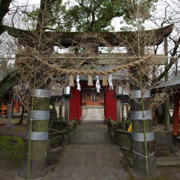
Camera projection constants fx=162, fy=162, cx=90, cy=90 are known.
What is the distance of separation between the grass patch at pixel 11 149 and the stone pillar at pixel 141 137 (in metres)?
3.93

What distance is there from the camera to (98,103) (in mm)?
32656

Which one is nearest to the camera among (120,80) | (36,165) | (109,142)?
(36,165)

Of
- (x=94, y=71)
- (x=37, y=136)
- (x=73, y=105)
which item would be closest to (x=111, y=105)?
(x=73, y=105)

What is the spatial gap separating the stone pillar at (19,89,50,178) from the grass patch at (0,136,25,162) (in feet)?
5.88

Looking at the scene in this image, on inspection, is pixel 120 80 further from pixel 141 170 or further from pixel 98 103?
pixel 98 103

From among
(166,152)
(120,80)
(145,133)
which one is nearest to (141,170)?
(145,133)

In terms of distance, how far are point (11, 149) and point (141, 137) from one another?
5.40 meters

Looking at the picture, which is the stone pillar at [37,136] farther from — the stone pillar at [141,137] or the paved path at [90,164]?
the stone pillar at [141,137]

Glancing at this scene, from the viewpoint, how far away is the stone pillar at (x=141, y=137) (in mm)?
4137

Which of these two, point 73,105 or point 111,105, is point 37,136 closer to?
point 73,105

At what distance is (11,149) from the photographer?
22.1 feet

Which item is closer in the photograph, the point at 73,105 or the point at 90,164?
the point at 90,164

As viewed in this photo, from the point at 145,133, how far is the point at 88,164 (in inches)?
82.9

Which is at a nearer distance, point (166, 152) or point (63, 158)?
point (63, 158)
